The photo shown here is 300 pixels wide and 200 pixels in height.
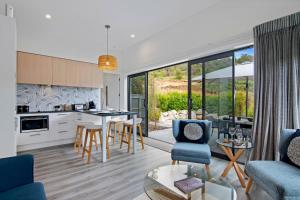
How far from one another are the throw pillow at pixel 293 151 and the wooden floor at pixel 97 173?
69 centimetres

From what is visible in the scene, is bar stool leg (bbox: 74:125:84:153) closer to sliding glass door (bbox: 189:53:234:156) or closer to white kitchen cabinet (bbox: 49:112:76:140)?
white kitchen cabinet (bbox: 49:112:76:140)

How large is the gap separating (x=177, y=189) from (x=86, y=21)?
373 centimetres

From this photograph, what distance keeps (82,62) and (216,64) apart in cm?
388

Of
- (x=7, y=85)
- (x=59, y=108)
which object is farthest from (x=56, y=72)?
(x=7, y=85)

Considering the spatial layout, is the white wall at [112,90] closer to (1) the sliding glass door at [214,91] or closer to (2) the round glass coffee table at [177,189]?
(1) the sliding glass door at [214,91]

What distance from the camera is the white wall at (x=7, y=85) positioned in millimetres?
2139

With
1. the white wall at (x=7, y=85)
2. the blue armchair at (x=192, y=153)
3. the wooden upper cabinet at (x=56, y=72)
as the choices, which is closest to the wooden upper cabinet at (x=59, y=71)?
the wooden upper cabinet at (x=56, y=72)

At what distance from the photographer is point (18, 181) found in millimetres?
1586

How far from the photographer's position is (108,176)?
269 centimetres

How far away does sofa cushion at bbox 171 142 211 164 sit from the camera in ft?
8.17

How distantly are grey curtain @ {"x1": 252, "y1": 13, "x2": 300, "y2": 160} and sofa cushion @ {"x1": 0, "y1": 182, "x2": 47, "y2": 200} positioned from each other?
9.32 ft

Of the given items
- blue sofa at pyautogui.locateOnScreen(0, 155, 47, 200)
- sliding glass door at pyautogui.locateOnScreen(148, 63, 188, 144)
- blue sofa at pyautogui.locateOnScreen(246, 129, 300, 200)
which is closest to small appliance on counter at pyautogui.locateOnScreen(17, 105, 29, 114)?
blue sofa at pyautogui.locateOnScreen(0, 155, 47, 200)

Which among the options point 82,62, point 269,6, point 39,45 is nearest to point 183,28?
point 269,6

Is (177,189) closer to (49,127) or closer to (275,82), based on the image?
(275,82)
